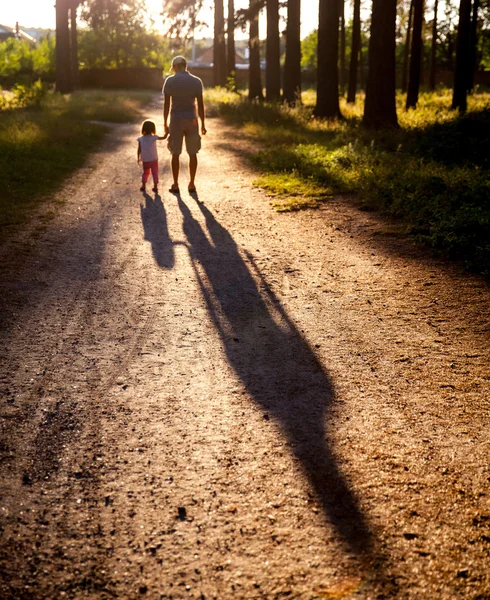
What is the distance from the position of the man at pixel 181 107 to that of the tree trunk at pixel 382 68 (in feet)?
A: 27.4

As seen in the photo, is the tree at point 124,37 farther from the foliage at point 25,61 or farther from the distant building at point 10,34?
the distant building at point 10,34

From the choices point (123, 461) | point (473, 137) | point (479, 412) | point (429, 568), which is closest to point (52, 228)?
point (123, 461)

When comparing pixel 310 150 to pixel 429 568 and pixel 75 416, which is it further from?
pixel 429 568

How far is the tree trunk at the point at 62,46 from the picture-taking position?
30406 mm

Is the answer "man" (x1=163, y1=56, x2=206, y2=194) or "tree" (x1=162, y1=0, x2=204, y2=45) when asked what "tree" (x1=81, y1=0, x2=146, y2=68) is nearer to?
"tree" (x1=162, y1=0, x2=204, y2=45)

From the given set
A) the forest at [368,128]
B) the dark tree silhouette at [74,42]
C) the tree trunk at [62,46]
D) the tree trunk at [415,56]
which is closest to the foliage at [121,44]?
the dark tree silhouette at [74,42]

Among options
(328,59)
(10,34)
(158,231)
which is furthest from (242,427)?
(10,34)

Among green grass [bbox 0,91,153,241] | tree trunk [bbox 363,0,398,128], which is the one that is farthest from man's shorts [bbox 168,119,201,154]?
tree trunk [bbox 363,0,398,128]

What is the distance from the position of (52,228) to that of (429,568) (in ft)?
22.2

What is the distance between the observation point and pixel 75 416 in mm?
3504

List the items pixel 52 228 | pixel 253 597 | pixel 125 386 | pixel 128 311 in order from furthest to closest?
pixel 52 228, pixel 128 311, pixel 125 386, pixel 253 597

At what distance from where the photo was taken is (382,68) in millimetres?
16719

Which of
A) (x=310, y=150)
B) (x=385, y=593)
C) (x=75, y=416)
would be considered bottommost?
(x=385, y=593)

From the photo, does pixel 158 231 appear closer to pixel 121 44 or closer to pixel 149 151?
pixel 149 151
